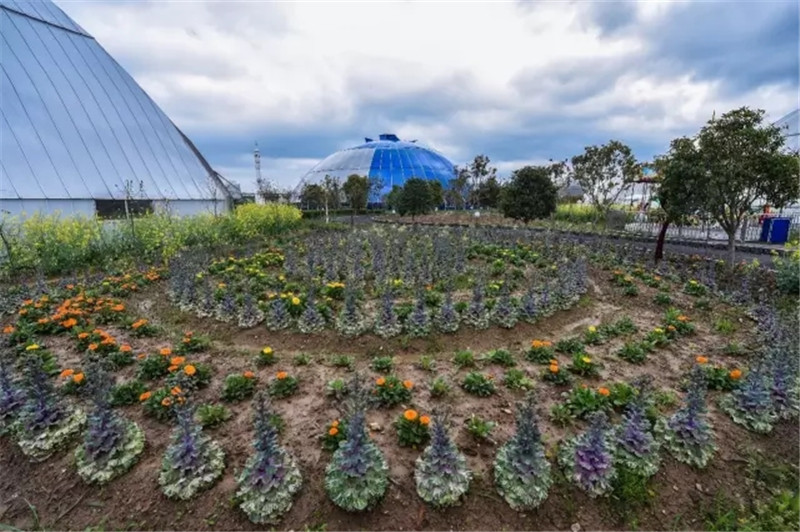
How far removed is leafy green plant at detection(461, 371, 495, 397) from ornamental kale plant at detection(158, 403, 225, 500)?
215 centimetres

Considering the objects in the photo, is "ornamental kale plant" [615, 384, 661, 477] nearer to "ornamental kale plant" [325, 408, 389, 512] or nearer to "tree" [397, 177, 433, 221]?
"ornamental kale plant" [325, 408, 389, 512]

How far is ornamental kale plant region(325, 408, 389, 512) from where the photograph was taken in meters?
2.28

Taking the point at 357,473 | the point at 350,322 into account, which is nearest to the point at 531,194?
the point at 350,322

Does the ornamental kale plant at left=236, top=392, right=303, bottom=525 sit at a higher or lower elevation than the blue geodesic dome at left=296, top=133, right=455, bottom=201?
lower

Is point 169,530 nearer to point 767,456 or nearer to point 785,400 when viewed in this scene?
point 767,456

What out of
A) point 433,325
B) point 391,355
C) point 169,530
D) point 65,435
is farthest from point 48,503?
point 433,325

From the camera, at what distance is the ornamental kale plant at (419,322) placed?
483cm

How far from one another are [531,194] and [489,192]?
56.2 feet

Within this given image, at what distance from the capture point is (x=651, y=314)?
19.9 feet

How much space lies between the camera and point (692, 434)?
2799 millimetres

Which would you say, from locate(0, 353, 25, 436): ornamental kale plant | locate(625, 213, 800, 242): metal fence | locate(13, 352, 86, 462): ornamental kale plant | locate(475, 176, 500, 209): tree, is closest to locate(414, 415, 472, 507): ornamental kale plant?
locate(13, 352, 86, 462): ornamental kale plant

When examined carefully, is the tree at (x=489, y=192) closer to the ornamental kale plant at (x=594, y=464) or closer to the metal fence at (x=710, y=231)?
the metal fence at (x=710, y=231)

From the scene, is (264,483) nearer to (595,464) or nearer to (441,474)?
(441,474)

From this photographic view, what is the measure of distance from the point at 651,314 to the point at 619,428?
4.10 metres
